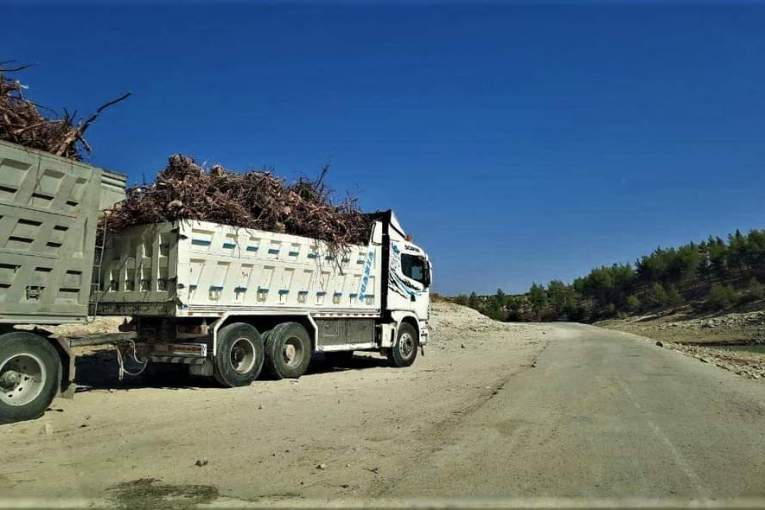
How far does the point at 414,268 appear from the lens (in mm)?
18969

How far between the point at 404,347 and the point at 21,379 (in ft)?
35.5

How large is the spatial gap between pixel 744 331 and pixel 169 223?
48.9 metres

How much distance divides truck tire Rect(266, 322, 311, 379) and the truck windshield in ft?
15.1

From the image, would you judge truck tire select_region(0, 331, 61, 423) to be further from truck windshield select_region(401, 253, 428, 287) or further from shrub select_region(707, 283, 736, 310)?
shrub select_region(707, 283, 736, 310)

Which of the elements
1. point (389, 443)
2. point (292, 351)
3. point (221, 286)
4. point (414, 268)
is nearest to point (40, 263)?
point (221, 286)

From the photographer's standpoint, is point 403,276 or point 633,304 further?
point 633,304

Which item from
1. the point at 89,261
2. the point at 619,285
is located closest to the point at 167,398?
the point at 89,261

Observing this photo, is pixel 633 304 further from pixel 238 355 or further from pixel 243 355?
pixel 238 355

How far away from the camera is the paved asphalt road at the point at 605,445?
5691 mm

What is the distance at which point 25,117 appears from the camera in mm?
9508

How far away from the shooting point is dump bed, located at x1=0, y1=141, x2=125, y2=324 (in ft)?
28.3

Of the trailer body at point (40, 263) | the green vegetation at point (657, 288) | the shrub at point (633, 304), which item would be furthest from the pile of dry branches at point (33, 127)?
the shrub at point (633, 304)

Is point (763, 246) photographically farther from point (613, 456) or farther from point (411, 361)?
point (613, 456)

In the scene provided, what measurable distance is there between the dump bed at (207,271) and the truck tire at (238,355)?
0.43m
